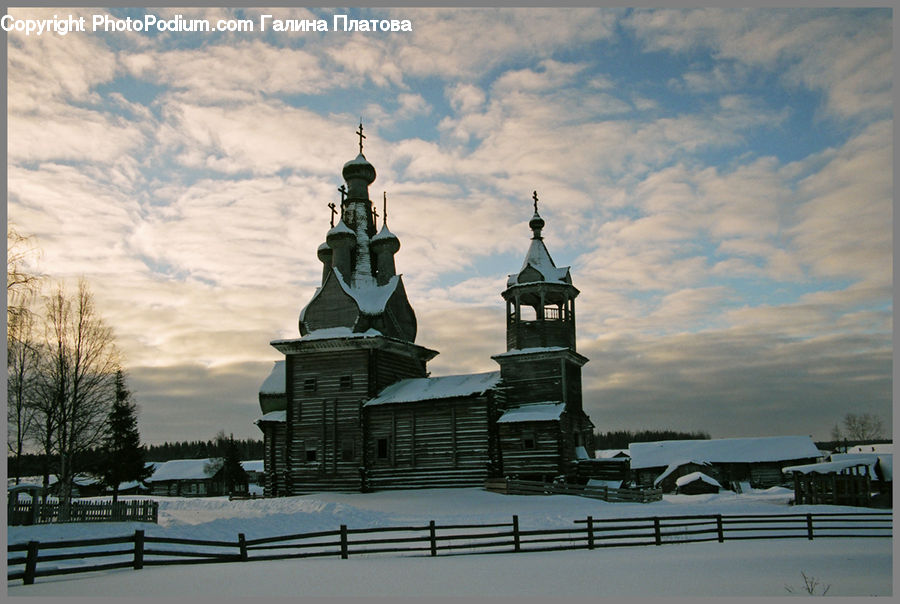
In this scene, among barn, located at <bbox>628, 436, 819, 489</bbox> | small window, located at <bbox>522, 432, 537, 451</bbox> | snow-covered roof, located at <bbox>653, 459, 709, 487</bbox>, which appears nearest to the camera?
small window, located at <bbox>522, 432, 537, 451</bbox>

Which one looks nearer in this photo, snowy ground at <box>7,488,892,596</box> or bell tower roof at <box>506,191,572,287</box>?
snowy ground at <box>7,488,892,596</box>

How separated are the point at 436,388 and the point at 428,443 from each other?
276 centimetres

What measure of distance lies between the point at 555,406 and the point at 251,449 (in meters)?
129

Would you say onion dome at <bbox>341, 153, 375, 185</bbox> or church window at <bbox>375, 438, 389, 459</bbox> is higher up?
onion dome at <bbox>341, 153, 375, 185</bbox>

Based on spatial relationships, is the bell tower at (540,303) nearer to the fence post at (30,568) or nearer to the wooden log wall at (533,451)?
the wooden log wall at (533,451)

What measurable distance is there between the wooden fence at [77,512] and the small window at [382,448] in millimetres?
10945

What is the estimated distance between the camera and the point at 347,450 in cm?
3838

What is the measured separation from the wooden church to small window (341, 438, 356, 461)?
49mm

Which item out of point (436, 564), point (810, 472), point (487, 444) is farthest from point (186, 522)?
point (810, 472)

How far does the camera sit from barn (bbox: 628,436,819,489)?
64312 millimetres

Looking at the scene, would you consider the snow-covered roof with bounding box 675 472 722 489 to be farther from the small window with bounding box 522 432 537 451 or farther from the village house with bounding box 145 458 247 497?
the village house with bounding box 145 458 247 497

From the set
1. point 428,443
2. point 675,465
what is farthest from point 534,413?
point 675,465

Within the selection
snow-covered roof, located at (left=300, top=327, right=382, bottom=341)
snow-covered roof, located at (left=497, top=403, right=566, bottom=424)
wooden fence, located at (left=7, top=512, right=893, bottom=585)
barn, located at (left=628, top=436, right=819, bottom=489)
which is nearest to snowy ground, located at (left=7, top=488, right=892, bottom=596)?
wooden fence, located at (left=7, top=512, right=893, bottom=585)

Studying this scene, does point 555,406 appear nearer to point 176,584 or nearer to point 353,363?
point 353,363
